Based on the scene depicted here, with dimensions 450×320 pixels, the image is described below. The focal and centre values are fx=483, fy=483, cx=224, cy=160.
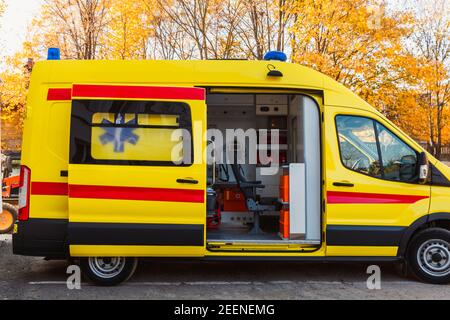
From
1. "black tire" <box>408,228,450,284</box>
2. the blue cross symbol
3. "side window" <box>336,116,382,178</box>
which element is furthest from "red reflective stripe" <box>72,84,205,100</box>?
"black tire" <box>408,228,450,284</box>

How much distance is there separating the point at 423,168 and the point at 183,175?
293 centimetres

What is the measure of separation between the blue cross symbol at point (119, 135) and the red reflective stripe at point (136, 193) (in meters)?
0.51

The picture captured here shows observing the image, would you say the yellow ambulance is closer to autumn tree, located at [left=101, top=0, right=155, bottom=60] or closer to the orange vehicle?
the orange vehicle

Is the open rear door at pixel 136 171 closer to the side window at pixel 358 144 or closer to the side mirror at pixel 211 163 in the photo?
the side window at pixel 358 144

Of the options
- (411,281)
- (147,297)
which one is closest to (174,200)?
(147,297)

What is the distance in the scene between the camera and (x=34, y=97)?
5.81 metres

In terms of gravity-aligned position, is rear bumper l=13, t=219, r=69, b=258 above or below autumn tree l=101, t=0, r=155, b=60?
below

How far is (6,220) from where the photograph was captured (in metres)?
10.7

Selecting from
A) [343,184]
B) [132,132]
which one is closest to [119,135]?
[132,132]

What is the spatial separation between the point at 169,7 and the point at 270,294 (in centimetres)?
1326

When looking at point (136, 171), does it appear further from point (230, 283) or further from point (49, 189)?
point (230, 283)

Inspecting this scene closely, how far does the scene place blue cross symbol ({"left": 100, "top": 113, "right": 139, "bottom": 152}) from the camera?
5719 mm

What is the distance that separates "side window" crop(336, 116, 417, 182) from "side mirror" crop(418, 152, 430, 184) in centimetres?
8

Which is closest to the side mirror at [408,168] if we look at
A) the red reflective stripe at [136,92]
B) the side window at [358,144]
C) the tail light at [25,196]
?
the side window at [358,144]
